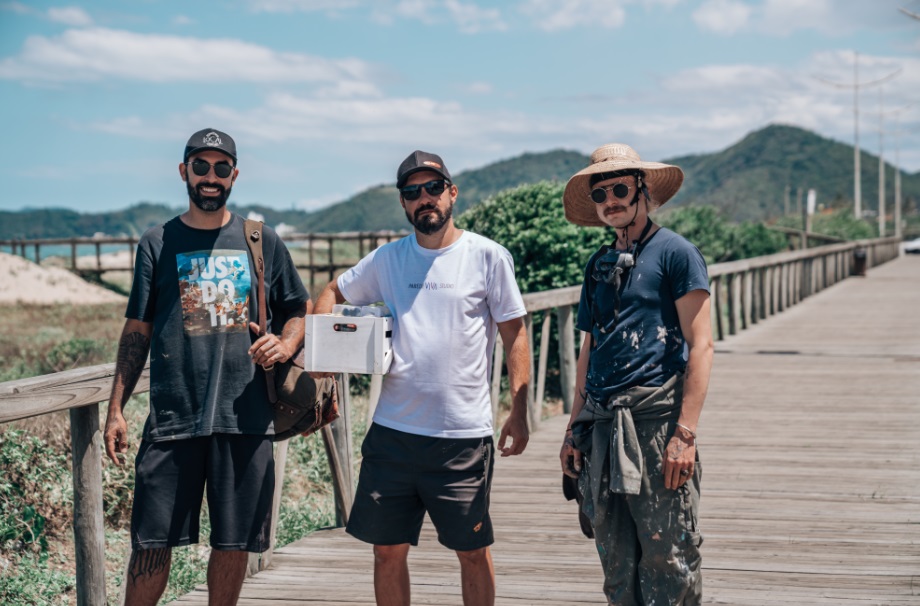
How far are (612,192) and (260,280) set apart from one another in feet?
3.72

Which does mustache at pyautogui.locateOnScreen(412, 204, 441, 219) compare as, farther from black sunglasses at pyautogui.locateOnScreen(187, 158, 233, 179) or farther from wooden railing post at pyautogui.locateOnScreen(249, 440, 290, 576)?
wooden railing post at pyautogui.locateOnScreen(249, 440, 290, 576)

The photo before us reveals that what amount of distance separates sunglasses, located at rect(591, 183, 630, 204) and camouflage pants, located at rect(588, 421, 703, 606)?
2.21ft

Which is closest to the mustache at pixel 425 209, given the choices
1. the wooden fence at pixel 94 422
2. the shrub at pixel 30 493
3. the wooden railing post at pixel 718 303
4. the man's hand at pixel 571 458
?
the man's hand at pixel 571 458

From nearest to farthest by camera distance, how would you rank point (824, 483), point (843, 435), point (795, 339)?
point (824, 483) < point (843, 435) < point (795, 339)

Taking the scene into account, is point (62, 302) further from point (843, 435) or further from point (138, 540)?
point (138, 540)

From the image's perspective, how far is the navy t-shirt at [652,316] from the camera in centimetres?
314

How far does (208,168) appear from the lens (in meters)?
3.41

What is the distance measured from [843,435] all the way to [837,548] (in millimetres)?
2800

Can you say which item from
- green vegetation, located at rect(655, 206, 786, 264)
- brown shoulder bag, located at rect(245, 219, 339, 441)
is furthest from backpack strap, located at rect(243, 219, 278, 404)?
green vegetation, located at rect(655, 206, 786, 264)

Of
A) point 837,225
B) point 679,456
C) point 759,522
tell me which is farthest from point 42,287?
point 679,456

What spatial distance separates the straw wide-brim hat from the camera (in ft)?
10.8

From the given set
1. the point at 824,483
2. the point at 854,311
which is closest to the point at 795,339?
the point at 854,311

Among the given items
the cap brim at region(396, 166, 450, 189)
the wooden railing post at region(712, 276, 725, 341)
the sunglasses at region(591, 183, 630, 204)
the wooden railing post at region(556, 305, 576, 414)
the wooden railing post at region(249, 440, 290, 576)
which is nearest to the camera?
the sunglasses at region(591, 183, 630, 204)

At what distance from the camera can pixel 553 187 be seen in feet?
35.0
